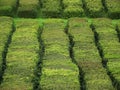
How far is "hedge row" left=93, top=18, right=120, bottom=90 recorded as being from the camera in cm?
1498

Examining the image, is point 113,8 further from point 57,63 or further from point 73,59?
point 57,63

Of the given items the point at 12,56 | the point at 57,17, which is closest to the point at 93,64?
the point at 12,56

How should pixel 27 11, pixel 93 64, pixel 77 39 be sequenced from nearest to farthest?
pixel 93 64, pixel 77 39, pixel 27 11

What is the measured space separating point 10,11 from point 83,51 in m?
5.99

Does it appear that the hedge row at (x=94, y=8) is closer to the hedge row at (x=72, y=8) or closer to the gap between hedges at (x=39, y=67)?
the hedge row at (x=72, y=8)

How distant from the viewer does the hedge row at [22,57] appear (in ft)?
46.4

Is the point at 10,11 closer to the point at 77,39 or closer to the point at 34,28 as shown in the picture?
the point at 34,28

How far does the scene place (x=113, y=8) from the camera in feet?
69.7

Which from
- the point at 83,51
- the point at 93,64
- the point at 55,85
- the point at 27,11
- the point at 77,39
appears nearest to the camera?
the point at 55,85

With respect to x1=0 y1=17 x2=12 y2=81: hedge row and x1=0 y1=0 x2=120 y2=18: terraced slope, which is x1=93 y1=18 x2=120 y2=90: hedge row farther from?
x1=0 y1=17 x2=12 y2=81: hedge row

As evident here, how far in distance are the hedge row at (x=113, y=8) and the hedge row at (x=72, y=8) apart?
1.52 meters

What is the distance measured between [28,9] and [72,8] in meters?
2.44

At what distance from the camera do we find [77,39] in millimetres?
17656

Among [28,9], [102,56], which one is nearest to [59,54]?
[102,56]
